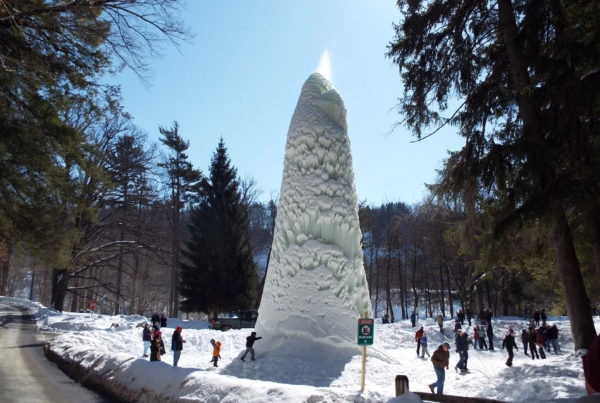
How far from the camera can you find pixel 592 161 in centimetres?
701

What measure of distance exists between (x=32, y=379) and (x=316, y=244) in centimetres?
886

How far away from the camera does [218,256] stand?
108 ft

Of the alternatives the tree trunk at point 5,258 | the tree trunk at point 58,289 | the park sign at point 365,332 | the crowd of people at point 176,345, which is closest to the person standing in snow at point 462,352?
the crowd of people at point 176,345

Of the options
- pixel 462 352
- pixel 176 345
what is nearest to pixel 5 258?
pixel 176 345

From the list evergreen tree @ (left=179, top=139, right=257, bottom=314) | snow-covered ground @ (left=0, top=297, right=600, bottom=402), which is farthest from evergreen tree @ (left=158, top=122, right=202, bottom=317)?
snow-covered ground @ (left=0, top=297, right=600, bottom=402)

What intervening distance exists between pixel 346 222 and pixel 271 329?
4592 millimetres

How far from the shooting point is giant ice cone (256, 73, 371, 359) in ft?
45.5

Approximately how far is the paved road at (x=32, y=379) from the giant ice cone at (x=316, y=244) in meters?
6.43

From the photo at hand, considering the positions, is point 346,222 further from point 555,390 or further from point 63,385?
point 63,385

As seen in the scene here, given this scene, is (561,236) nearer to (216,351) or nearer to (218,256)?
(216,351)

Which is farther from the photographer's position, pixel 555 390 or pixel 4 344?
pixel 4 344

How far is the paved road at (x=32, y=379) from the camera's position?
25.9 ft

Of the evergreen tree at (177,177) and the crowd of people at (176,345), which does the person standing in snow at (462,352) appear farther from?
the evergreen tree at (177,177)

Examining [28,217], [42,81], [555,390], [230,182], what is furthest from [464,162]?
[230,182]
